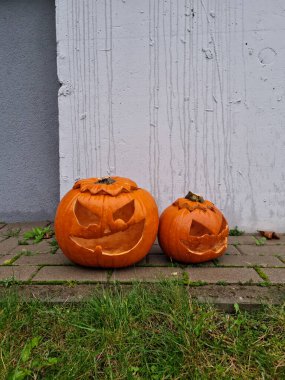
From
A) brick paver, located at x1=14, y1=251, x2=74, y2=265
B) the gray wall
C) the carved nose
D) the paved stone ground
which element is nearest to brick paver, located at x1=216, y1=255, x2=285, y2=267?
the paved stone ground

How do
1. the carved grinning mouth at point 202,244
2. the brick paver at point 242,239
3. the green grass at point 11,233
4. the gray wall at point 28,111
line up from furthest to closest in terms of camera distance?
1. the gray wall at point 28,111
2. the green grass at point 11,233
3. the brick paver at point 242,239
4. the carved grinning mouth at point 202,244

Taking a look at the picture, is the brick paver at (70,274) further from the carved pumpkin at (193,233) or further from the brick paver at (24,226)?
the brick paver at (24,226)

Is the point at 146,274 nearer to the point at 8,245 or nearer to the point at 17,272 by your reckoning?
the point at 17,272

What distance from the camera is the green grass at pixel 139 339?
1322 mm

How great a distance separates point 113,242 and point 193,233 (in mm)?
559

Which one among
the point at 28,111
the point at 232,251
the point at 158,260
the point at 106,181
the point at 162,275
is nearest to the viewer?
the point at 162,275

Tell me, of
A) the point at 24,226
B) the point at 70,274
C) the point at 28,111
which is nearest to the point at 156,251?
the point at 70,274

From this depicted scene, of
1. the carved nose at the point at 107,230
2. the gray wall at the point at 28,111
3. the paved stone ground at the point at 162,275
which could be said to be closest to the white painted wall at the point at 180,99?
the gray wall at the point at 28,111

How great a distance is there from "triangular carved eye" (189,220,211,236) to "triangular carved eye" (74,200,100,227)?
639 millimetres

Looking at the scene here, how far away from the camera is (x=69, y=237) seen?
212cm

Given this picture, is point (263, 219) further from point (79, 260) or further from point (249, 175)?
point (79, 260)

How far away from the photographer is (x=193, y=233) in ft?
7.61

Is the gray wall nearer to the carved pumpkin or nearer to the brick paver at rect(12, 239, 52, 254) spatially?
the brick paver at rect(12, 239, 52, 254)

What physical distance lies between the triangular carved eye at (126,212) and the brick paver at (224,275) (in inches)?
19.7
